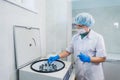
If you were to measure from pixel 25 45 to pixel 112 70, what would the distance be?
173 centimetres

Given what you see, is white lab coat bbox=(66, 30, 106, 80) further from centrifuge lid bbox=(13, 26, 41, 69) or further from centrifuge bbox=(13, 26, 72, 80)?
centrifuge lid bbox=(13, 26, 41, 69)

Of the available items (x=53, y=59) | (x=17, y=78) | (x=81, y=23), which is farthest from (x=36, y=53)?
(x=81, y=23)

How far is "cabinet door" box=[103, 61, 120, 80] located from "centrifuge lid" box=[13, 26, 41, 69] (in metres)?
1.42

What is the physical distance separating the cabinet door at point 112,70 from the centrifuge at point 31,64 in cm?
116

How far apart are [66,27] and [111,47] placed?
5.41 feet

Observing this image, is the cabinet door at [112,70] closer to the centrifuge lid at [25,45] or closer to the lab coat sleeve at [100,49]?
the lab coat sleeve at [100,49]

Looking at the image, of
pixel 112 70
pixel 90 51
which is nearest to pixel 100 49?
pixel 90 51

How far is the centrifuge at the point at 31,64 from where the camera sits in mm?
1128

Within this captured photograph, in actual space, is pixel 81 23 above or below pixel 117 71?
above

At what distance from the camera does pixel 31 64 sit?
53.8 inches

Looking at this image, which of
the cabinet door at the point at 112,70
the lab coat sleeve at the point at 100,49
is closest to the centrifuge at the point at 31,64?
the lab coat sleeve at the point at 100,49

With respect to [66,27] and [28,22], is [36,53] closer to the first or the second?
[28,22]

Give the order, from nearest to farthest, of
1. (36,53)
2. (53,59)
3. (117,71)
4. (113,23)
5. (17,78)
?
(17,78), (53,59), (36,53), (117,71), (113,23)

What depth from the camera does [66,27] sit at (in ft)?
6.31
